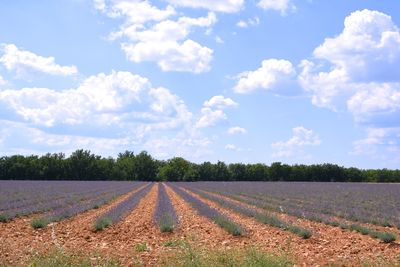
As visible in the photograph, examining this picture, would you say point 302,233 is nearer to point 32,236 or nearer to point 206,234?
point 206,234

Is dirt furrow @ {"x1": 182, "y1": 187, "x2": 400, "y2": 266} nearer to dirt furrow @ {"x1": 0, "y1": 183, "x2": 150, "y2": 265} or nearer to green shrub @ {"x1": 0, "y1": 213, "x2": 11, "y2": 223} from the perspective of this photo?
dirt furrow @ {"x1": 0, "y1": 183, "x2": 150, "y2": 265}

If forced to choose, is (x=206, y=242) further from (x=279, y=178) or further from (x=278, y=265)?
(x=279, y=178)

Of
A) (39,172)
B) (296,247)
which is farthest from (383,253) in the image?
(39,172)

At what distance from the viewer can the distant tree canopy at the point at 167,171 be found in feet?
317

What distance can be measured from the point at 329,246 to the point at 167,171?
99.6 m

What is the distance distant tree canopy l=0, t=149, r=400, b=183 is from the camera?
96625 millimetres

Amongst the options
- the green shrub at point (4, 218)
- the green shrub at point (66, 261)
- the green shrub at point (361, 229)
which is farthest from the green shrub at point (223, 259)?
the green shrub at point (4, 218)

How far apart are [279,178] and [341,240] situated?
307 ft

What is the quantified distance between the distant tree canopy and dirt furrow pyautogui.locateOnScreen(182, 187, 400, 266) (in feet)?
274

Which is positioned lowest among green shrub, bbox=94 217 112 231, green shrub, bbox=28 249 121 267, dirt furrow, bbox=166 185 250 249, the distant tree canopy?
green shrub, bbox=28 249 121 267

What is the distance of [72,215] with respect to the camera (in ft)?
73.0

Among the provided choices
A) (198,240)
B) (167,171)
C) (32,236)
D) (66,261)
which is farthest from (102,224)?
(167,171)

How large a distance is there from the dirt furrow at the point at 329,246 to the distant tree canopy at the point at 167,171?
8343cm

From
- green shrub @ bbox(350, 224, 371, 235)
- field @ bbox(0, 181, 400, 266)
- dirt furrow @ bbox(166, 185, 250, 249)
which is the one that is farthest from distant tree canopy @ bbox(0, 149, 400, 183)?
green shrub @ bbox(350, 224, 371, 235)
